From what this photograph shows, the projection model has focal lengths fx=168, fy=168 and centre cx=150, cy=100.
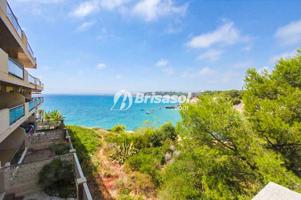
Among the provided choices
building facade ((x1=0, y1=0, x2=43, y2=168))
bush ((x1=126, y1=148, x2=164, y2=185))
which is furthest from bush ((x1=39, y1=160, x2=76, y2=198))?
bush ((x1=126, y1=148, x2=164, y2=185))

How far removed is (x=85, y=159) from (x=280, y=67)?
509 inches

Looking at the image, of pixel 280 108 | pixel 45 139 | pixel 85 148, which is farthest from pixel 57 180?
pixel 280 108

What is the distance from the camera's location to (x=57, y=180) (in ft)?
26.2

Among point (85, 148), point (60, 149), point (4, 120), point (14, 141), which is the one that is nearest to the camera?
point (4, 120)

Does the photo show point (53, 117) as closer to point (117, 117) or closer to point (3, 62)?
point (3, 62)

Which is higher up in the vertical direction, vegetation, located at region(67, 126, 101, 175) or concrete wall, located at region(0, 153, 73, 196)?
concrete wall, located at region(0, 153, 73, 196)

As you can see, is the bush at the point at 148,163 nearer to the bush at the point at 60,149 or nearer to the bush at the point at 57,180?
the bush at the point at 60,149

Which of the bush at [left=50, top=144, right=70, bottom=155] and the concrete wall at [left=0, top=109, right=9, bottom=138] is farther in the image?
the bush at [left=50, top=144, right=70, bottom=155]

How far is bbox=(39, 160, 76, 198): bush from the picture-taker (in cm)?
773

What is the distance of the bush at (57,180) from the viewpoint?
25.4ft

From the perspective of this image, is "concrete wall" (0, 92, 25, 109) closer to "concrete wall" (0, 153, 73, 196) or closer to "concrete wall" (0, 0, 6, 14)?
"concrete wall" (0, 153, 73, 196)

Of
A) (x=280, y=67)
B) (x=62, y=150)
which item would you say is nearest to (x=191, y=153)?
(x=280, y=67)

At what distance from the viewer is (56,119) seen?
1848 cm

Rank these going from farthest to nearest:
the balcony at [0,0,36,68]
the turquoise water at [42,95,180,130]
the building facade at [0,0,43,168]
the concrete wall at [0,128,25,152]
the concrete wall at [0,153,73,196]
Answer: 1. the turquoise water at [42,95,180,130]
2. the concrete wall at [0,128,25,152]
3. the concrete wall at [0,153,73,196]
4. the balcony at [0,0,36,68]
5. the building facade at [0,0,43,168]
